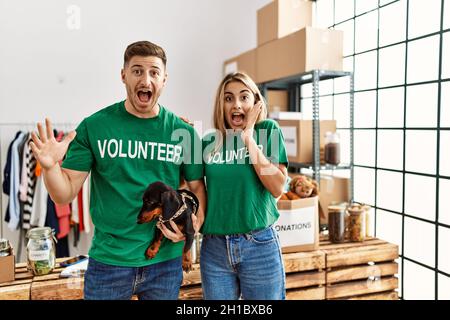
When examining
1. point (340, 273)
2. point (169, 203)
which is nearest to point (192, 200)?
point (169, 203)

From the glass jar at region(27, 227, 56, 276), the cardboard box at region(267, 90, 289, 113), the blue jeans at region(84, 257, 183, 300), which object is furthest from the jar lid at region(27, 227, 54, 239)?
the cardboard box at region(267, 90, 289, 113)

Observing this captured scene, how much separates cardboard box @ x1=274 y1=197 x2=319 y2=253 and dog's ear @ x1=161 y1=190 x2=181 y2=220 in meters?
0.65

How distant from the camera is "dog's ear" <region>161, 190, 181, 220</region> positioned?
0.70 metres

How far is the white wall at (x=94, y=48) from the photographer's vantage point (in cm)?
96

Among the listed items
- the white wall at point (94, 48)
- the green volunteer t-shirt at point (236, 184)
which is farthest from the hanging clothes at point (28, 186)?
the green volunteer t-shirt at point (236, 184)

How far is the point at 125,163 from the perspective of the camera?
0.69 metres

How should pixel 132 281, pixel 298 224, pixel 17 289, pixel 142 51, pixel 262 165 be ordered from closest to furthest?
pixel 142 51 → pixel 132 281 → pixel 262 165 → pixel 17 289 → pixel 298 224

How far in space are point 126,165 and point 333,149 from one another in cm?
131

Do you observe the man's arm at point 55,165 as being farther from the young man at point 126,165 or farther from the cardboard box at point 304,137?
the cardboard box at point 304,137

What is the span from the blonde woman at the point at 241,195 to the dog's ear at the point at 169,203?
177 mm

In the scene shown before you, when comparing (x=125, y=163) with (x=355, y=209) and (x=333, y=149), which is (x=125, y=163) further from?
(x=333, y=149)

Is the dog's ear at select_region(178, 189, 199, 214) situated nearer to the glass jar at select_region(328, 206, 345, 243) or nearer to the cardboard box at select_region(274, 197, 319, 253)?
the cardboard box at select_region(274, 197, 319, 253)

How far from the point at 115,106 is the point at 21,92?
0.89m
